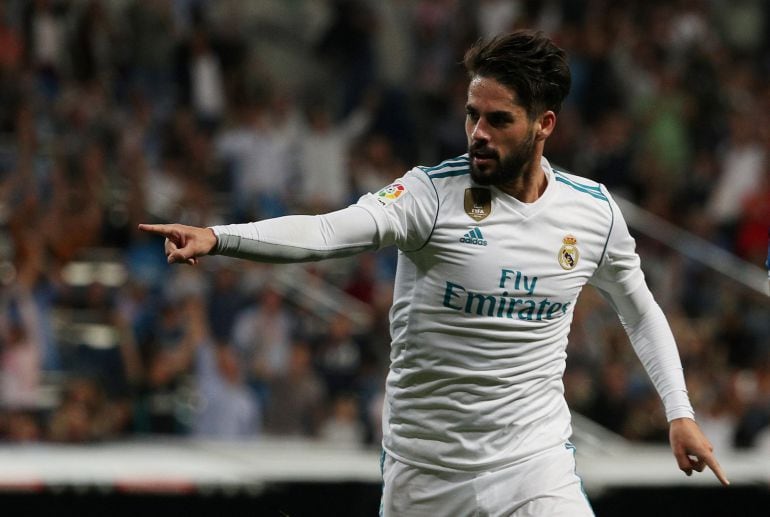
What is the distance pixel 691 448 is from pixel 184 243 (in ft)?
6.34

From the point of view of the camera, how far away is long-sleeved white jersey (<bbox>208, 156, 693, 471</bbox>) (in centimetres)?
456

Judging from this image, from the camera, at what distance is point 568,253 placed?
15.6 ft

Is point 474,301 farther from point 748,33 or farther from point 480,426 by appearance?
point 748,33

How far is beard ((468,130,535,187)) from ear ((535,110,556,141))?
0.04 metres

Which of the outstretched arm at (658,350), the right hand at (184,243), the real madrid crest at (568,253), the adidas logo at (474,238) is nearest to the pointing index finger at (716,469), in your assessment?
the outstretched arm at (658,350)

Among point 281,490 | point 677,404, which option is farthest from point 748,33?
point 677,404

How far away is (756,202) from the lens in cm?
1336

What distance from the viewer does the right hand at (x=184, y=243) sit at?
3.84 meters

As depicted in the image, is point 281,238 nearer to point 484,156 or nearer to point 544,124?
point 484,156

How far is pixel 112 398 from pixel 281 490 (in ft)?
9.42

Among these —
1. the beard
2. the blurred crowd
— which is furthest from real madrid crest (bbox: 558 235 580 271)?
the blurred crowd

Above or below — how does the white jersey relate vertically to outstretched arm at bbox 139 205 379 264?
below

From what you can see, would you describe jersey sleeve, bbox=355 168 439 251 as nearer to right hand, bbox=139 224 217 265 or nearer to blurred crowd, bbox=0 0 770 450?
right hand, bbox=139 224 217 265

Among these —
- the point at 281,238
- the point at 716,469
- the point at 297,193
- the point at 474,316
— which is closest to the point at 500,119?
the point at 474,316
